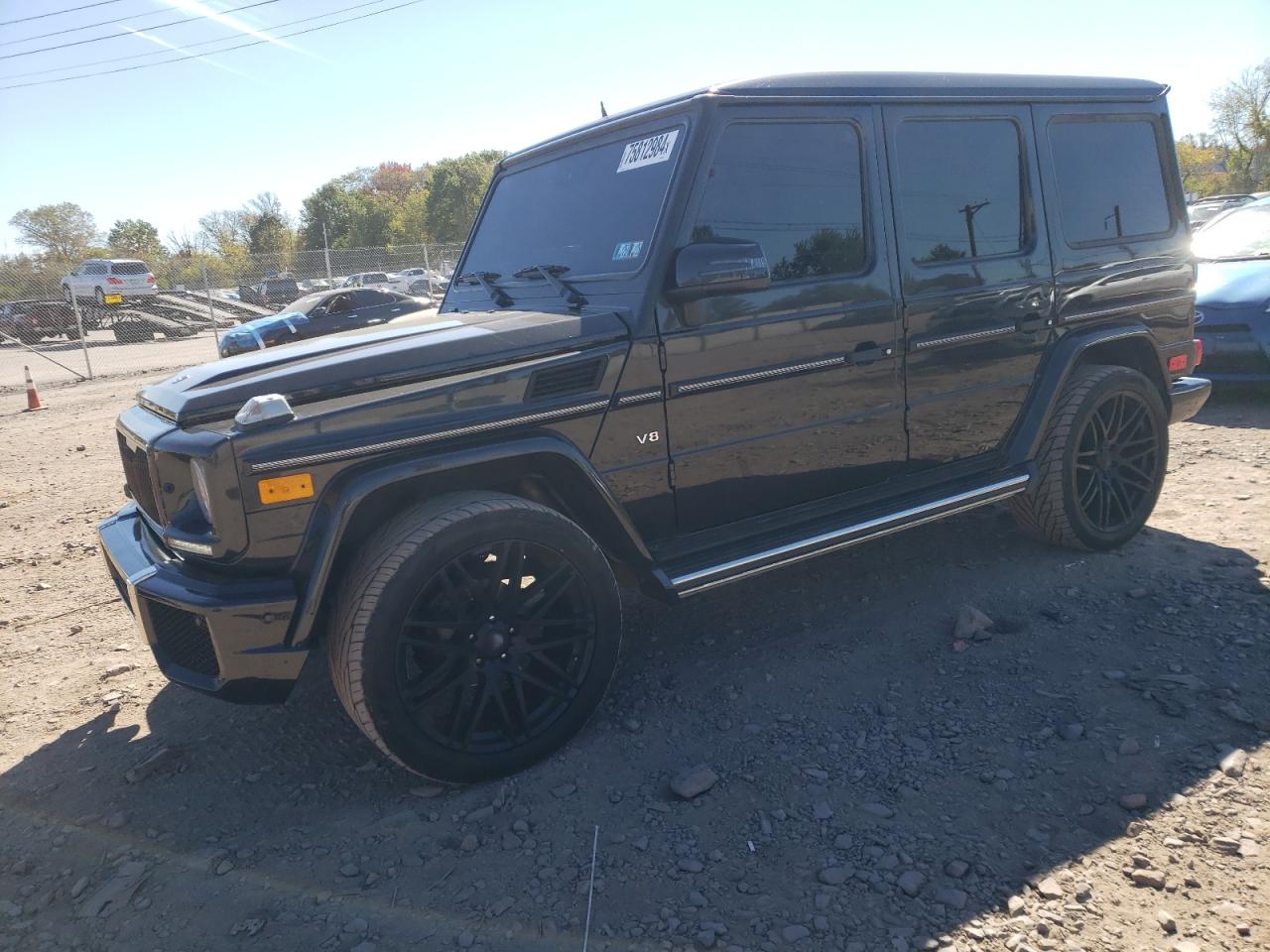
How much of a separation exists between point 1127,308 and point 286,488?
4030 millimetres

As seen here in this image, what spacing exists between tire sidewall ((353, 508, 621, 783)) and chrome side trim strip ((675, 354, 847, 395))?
69 cm

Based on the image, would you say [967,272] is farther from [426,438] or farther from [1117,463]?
[426,438]

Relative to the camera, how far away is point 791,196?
11.3ft

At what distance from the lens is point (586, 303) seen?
331 cm

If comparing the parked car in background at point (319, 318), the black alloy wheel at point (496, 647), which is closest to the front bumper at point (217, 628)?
the black alloy wheel at point (496, 647)

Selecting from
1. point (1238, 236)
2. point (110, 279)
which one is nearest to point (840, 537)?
point (1238, 236)

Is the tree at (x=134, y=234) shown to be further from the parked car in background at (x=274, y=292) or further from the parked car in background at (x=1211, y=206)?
the parked car in background at (x=1211, y=206)

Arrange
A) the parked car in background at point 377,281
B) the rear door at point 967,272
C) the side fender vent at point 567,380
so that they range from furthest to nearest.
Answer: the parked car in background at point 377,281
the rear door at point 967,272
the side fender vent at point 567,380

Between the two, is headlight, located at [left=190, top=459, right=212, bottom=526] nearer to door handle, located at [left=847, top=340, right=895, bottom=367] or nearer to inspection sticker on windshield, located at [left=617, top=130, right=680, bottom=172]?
inspection sticker on windshield, located at [left=617, top=130, right=680, bottom=172]

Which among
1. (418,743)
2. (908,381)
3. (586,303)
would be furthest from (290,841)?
(908,381)

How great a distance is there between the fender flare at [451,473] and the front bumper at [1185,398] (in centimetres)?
327

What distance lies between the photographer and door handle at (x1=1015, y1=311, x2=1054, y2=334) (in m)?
4.05

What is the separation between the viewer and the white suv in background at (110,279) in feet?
87.0

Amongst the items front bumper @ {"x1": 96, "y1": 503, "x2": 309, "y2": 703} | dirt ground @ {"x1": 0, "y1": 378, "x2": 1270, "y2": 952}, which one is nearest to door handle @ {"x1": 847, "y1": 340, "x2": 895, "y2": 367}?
dirt ground @ {"x1": 0, "y1": 378, "x2": 1270, "y2": 952}
